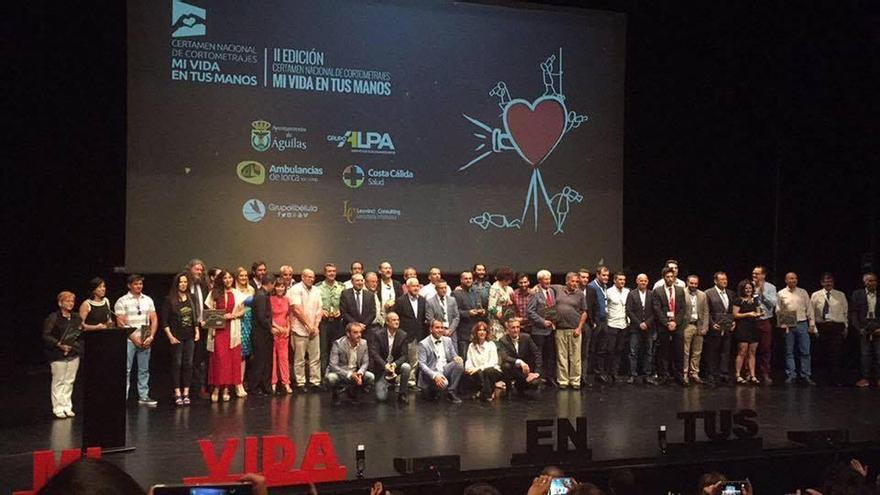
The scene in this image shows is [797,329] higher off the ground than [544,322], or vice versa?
[544,322]

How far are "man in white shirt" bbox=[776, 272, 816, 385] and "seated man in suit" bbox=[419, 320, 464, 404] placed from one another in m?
4.24

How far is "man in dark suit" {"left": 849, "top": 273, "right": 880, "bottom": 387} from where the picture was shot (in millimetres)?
11633

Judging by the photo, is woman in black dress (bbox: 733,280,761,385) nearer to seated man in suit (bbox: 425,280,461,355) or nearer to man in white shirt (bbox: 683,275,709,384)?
man in white shirt (bbox: 683,275,709,384)

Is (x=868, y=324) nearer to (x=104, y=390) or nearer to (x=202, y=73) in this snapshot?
(x=202, y=73)

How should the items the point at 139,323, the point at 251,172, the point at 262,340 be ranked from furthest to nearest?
the point at 251,172 < the point at 262,340 < the point at 139,323

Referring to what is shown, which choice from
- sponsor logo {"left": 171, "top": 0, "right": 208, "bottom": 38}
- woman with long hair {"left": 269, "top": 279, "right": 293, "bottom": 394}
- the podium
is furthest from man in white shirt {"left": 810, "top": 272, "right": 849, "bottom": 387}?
the podium

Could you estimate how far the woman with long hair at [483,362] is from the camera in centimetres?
1021

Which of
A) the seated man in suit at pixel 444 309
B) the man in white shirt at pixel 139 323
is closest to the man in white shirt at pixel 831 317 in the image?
the seated man in suit at pixel 444 309

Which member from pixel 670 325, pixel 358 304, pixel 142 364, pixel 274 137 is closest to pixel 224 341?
pixel 142 364

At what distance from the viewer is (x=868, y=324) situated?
1162 cm

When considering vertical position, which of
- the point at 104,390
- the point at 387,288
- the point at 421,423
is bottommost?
the point at 421,423

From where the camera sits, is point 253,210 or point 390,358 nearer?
point 390,358

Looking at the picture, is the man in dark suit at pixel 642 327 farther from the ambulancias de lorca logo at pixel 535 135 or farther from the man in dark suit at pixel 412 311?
the man in dark suit at pixel 412 311

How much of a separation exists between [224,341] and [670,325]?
198 inches
